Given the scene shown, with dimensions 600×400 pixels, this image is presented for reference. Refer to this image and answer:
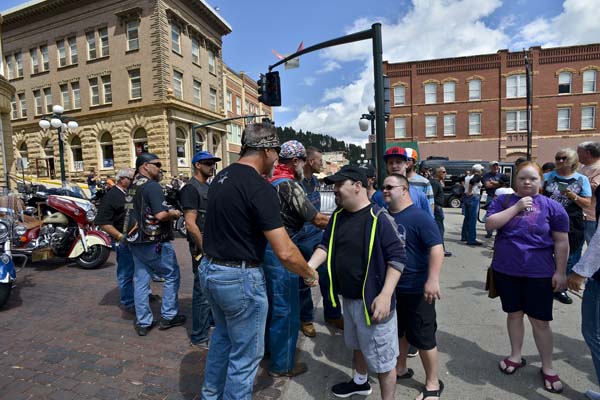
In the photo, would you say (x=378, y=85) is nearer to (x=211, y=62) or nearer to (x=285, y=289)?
(x=285, y=289)

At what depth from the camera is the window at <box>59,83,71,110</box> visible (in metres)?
26.7

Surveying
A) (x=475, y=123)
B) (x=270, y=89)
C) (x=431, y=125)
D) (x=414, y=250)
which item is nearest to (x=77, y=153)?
(x=270, y=89)

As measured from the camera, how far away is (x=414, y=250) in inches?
102

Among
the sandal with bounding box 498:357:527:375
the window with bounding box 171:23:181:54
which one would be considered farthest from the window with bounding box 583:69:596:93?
the sandal with bounding box 498:357:527:375

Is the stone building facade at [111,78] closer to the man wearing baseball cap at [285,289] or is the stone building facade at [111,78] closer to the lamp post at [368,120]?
the lamp post at [368,120]

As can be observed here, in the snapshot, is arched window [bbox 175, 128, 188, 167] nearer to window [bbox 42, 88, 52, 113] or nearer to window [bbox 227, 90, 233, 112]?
window [bbox 227, 90, 233, 112]

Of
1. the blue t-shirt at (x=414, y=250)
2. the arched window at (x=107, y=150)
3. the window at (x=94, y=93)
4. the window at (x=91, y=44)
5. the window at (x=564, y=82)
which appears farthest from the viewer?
the window at (x=564, y=82)

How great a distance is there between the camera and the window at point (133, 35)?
23.9 metres

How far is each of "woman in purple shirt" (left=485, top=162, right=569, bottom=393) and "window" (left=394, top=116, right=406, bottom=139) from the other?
32971 mm

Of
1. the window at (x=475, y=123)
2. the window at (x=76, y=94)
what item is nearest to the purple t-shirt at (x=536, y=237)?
the window at (x=76, y=94)

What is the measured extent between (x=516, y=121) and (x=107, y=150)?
35091mm

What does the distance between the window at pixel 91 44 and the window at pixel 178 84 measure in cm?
630

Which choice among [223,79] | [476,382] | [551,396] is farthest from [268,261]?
[223,79]

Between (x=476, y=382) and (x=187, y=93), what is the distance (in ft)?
88.8
